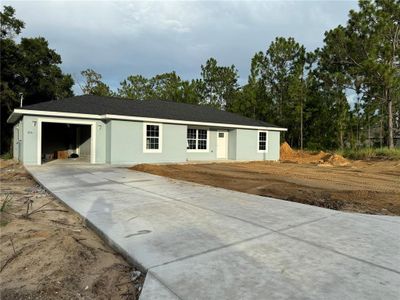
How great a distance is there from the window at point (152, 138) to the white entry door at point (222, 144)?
5097mm

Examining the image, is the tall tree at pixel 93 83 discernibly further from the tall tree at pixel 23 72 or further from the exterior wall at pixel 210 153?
the exterior wall at pixel 210 153

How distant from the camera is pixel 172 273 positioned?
328 cm

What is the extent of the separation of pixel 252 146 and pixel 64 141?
43.5ft

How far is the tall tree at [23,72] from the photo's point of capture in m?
26.3

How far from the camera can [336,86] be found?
26562mm

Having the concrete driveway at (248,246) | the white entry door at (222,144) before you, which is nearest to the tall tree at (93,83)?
the white entry door at (222,144)

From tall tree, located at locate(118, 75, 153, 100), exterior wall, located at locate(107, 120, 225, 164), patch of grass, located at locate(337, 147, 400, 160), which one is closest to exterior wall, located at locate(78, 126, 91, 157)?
exterior wall, located at locate(107, 120, 225, 164)

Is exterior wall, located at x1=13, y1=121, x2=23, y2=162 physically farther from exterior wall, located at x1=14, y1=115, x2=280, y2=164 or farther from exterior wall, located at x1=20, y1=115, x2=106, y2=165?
exterior wall, located at x1=20, y1=115, x2=106, y2=165

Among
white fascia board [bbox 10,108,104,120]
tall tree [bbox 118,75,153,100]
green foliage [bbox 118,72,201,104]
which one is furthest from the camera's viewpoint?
tall tree [bbox 118,75,153,100]

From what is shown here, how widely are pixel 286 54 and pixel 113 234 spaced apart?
29.6 meters

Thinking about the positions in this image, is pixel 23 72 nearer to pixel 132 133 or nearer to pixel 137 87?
pixel 132 133

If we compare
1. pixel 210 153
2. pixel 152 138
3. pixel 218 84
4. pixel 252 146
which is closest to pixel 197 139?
pixel 210 153

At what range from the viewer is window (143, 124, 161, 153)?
56.9ft

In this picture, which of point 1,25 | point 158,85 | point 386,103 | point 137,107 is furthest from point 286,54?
point 1,25
